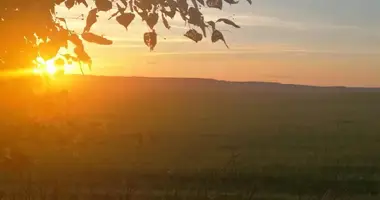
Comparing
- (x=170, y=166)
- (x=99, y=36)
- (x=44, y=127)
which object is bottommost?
(x=44, y=127)

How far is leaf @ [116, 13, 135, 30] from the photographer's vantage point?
A: 8.87 ft

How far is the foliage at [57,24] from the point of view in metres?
2.55

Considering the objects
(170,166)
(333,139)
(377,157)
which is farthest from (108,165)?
(333,139)

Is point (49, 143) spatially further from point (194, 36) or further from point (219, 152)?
point (219, 152)

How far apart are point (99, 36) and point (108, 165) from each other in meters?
28.1

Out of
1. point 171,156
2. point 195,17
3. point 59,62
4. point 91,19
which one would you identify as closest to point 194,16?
point 195,17

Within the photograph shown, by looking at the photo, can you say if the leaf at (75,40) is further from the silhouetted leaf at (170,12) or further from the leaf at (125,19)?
the silhouetted leaf at (170,12)

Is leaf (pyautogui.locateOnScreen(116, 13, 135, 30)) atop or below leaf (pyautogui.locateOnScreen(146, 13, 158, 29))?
below

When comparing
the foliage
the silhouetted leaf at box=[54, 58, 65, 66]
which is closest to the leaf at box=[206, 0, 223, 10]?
the foliage

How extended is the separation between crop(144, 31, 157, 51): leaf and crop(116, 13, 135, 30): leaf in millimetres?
160

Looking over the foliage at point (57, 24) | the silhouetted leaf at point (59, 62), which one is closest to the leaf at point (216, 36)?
the foliage at point (57, 24)

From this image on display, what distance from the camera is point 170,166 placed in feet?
99.2

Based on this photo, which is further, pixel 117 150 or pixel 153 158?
pixel 117 150

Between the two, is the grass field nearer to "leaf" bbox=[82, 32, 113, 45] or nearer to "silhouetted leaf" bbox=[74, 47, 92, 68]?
A: "silhouetted leaf" bbox=[74, 47, 92, 68]
